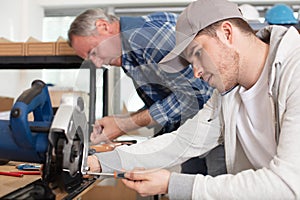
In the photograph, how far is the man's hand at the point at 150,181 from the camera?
83 cm

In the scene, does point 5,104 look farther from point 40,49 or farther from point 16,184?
point 16,184

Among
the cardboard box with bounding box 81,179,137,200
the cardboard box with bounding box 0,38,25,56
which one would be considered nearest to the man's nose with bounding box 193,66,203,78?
the cardboard box with bounding box 0,38,25,56

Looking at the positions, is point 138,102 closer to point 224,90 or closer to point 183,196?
point 224,90

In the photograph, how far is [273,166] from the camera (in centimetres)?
77

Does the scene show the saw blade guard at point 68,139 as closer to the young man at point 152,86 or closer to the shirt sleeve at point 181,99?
the young man at point 152,86

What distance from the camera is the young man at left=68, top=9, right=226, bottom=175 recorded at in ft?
3.56

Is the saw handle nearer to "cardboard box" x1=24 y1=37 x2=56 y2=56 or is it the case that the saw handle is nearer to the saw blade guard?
the saw blade guard

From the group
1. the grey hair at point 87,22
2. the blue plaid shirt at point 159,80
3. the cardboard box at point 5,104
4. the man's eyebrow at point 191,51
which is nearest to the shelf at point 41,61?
the grey hair at point 87,22

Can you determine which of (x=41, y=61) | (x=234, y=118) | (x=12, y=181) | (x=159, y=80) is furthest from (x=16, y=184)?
(x=41, y=61)

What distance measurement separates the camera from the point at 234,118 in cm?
107

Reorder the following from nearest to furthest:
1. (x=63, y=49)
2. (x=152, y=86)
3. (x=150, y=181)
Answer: (x=150, y=181) < (x=152, y=86) < (x=63, y=49)

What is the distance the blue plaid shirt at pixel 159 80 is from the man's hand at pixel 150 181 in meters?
0.31

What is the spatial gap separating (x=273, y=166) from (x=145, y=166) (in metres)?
0.38

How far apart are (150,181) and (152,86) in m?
0.43
